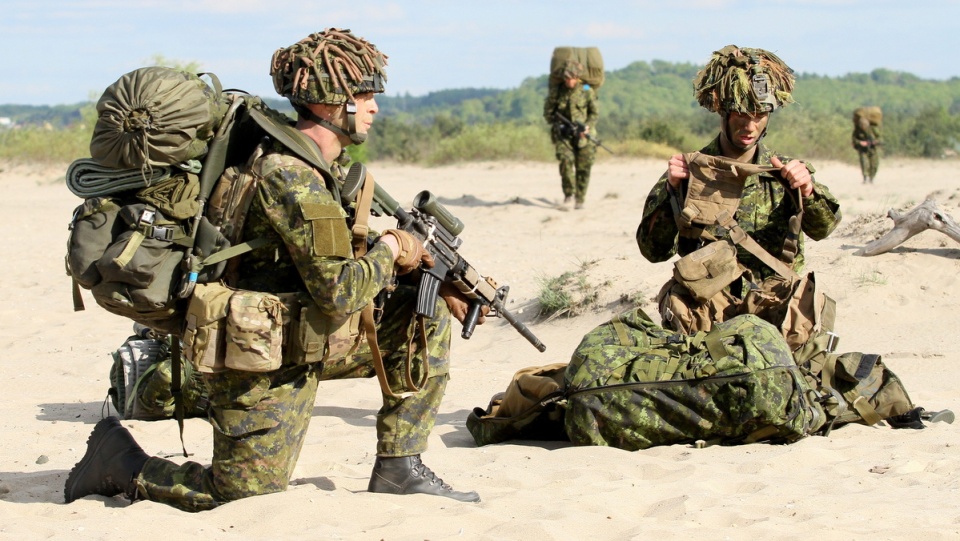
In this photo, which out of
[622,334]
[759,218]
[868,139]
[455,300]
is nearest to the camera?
[455,300]

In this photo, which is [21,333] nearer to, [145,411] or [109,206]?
[145,411]

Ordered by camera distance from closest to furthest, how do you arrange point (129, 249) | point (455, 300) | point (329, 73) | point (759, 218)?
point (129, 249)
point (329, 73)
point (455, 300)
point (759, 218)

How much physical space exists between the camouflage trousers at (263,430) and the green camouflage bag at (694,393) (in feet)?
3.23

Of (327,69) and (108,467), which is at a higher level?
(327,69)

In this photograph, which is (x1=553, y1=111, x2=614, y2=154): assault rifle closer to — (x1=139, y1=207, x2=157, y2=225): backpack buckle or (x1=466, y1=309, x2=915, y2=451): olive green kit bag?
(x1=466, y1=309, x2=915, y2=451): olive green kit bag

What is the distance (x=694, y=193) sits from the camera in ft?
18.7

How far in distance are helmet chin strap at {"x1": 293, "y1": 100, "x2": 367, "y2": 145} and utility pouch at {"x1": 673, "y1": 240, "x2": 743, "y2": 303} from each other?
205 cm

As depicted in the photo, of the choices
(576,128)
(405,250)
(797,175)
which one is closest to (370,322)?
(405,250)

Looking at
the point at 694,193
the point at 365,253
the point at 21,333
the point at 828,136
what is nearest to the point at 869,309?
the point at 694,193

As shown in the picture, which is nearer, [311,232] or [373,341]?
[311,232]

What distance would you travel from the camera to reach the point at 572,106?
1516 cm

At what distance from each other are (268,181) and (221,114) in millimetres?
367

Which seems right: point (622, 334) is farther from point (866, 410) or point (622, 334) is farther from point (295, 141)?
point (295, 141)

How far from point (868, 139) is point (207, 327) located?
1855cm
